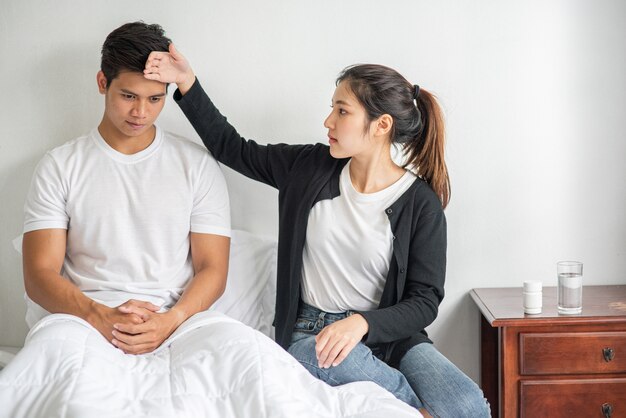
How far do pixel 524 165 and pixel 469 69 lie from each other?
336 millimetres

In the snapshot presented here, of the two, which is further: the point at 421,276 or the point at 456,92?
the point at 456,92

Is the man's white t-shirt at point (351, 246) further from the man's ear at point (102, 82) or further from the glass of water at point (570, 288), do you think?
the man's ear at point (102, 82)

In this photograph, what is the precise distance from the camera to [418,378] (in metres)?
1.96

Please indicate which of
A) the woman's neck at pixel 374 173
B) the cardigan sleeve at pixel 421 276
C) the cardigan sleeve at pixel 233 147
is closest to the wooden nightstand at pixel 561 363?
the cardigan sleeve at pixel 421 276

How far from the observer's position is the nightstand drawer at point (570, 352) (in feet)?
6.80

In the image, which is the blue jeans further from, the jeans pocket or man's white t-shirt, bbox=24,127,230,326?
man's white t-shirt, bbox=24,127,230,326

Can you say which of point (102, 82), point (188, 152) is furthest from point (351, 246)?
point (102, 82)

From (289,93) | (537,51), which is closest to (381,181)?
(289,93)

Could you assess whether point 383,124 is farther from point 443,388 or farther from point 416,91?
point 443,388

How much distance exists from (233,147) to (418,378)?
823 millimetres

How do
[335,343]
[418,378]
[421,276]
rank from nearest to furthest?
[335,343], [418,378], [421,276]

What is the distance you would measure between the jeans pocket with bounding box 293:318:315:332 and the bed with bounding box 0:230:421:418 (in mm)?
277

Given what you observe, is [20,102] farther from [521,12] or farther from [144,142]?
[521,12]

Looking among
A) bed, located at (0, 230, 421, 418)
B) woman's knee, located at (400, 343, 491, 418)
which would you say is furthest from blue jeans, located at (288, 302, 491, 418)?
bed, located at (0, 230, 421, 418)
